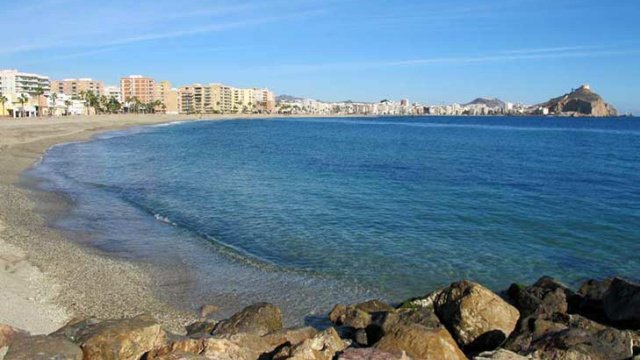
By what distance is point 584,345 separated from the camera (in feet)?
26.1

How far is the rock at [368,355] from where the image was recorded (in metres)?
6.95

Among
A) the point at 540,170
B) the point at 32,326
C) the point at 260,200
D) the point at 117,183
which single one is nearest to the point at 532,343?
the point at 32,326

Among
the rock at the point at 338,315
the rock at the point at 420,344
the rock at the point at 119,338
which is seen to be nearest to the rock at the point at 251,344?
the rock at the point at 119,338

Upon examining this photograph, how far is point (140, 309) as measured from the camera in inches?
457

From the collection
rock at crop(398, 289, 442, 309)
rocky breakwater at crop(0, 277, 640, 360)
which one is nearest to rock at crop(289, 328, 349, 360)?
rocky breakwater at crop(0, 277, 640, 360)

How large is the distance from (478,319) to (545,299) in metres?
2.32

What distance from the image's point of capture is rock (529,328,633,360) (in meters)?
7.79

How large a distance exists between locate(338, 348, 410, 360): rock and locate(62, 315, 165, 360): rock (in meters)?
2.76

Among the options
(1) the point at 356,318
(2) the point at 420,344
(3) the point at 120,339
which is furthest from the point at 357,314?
(3) the point at 120,339

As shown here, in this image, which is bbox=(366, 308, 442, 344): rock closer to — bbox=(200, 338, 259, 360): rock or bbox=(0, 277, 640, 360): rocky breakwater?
bbox=(0, 277, 640, 360): rocky breakwater

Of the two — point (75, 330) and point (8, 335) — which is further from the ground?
point (8, 335)

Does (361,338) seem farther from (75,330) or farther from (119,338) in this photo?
(75,330)

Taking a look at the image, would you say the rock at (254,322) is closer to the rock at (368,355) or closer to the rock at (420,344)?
the rock at (420,344)

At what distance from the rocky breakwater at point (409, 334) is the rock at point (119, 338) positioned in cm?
1
